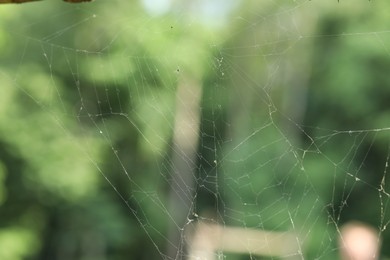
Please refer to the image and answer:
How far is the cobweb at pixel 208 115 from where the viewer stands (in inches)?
455

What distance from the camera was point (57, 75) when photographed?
47.2ft

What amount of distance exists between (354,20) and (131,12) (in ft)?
13.6

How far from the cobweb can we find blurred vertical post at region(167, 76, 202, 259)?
0.18 ft

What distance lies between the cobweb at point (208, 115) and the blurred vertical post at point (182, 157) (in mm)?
56

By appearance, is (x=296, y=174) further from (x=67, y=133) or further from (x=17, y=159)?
(x=17, y=159)

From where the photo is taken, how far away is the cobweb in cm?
1155

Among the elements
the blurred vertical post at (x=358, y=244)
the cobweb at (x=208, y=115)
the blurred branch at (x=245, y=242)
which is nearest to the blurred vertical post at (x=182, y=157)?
the cobweb at (x=208, y=115)

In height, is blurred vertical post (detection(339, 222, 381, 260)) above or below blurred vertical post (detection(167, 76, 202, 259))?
above

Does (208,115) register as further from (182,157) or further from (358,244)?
(358,244)

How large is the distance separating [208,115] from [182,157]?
2721 millimetres

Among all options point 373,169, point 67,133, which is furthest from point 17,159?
point 373,169

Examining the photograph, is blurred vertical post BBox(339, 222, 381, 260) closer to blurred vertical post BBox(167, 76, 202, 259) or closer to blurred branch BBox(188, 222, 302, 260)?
blurred branch BBox(188, 222, 302, 260)

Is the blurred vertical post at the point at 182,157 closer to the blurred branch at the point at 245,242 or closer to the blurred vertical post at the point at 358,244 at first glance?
the blurred branch at the point at 245,242

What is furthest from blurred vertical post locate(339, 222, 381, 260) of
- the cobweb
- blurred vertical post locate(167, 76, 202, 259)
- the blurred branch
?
blurred vertical post locate(167, 76, 202, 259)
